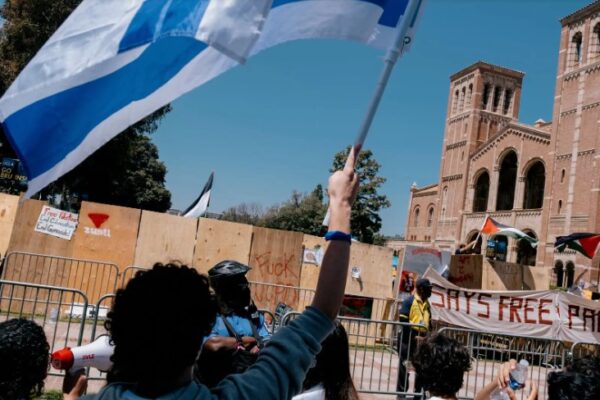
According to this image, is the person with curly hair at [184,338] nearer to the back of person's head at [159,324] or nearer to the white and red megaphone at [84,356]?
the back of person's head at [159,324]

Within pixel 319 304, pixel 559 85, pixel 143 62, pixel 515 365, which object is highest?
pixel 559 85

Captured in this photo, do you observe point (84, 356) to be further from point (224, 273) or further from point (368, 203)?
point (368, 203)

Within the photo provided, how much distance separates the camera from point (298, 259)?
13.9 meters

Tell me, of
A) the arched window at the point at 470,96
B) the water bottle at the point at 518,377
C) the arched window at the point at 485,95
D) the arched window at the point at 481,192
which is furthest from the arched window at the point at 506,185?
the water bottle at the point at 518,377

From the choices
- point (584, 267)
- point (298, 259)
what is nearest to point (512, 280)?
point (298, 259)

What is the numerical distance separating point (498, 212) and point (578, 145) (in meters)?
11.0

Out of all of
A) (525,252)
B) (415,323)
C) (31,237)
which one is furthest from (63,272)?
(525,252)

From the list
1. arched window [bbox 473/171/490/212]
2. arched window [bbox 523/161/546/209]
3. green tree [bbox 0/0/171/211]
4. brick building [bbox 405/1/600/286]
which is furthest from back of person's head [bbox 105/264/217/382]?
arched window [bbox 473/171/490/212]

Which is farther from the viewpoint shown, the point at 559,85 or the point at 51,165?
the point at 559,85

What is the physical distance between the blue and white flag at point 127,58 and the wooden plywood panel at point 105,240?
1081 centimetres

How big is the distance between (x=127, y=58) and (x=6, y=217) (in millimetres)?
12082

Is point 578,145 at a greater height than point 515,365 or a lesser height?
greater

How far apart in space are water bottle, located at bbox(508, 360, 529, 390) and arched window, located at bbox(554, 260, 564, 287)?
122 feet

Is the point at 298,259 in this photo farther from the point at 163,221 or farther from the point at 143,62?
the point at 143,62
